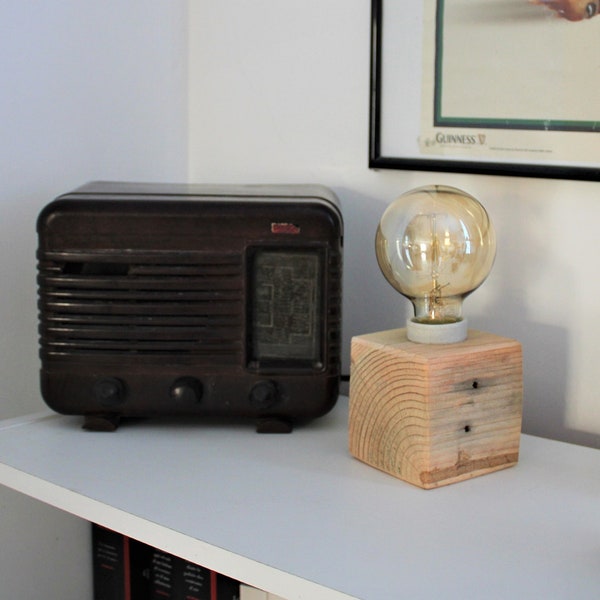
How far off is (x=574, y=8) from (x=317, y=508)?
25.6 inches

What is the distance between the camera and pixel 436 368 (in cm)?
105

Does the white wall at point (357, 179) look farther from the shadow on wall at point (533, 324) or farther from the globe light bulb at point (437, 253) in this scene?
the globe light bulb at point (437, 253)

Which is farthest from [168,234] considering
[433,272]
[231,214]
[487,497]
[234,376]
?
[487,497]

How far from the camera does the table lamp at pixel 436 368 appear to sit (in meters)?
1.07

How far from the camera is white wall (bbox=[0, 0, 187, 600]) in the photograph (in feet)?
4.58

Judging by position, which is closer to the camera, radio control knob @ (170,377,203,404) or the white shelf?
the white shelf

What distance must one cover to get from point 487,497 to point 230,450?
31 centimetres

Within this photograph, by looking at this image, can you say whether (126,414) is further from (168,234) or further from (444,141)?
(444,141)

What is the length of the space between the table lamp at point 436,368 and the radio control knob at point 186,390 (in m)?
0.20

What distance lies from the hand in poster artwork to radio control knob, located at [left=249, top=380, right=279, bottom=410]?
56 cm

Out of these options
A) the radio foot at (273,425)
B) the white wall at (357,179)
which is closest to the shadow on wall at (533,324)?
the white wall at (357,179)

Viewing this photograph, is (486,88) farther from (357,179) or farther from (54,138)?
(54,138)

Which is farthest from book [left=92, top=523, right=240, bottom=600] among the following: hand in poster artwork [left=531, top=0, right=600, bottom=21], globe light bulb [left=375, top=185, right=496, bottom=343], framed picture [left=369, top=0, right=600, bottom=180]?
hand in poster artwork [left=531, top=0, right=600, bottom=21]

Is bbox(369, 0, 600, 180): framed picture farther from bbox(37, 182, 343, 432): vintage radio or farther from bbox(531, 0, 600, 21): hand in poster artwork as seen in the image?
bbox(37, 182, 343, 432): vintage radio
